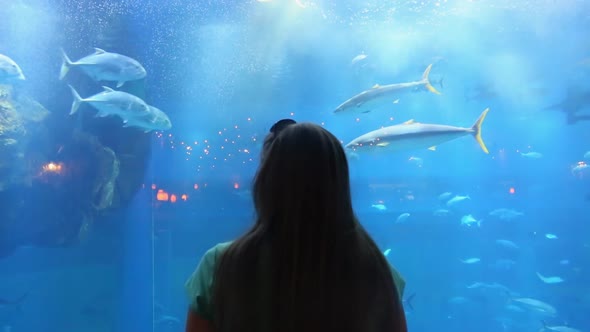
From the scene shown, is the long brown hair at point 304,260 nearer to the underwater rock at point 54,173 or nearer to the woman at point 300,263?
the woman at point 300,263

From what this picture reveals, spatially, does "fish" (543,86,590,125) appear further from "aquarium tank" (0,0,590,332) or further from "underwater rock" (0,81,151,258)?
"underwater rock" (0,81,151,258)

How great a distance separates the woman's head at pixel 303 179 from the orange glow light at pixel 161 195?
8.53 meters

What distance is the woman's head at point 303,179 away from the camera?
1.13 meters

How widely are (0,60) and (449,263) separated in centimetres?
1935

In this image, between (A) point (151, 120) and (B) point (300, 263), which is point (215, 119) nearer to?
(A) point (151, 120)

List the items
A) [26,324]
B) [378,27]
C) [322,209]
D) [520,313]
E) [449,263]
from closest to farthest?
[322,209] < [26,324] < [378,27] < [520,313] < [449,263]

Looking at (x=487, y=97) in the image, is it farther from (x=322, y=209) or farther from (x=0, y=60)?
(x=322, y=209)

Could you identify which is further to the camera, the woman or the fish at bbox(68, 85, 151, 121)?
the fish at bbox(68, 85, 151, 121)

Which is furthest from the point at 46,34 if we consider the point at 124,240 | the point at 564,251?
the point at 564,251

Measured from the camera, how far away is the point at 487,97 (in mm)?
14648

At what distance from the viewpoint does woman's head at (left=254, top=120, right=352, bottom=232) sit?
3.71 ft

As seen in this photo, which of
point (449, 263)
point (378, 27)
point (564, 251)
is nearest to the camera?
point (378, 27)

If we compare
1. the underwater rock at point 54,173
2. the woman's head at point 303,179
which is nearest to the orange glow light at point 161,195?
the underwater rock at point 54,173

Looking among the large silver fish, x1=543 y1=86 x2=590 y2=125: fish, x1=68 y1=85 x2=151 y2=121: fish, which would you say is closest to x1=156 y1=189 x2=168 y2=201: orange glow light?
x1=68 y1=85 x2=151 y2=121: fish
